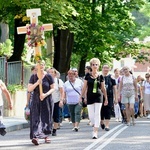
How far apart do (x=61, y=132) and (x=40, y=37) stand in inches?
165

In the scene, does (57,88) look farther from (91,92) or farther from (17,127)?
(17,127)

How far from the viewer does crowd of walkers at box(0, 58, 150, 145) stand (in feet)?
46.0

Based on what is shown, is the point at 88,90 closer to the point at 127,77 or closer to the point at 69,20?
the point at 127,77

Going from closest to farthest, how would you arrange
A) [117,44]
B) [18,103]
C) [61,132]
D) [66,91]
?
[61,132]
[66,91]
[18,103]
[117,44]

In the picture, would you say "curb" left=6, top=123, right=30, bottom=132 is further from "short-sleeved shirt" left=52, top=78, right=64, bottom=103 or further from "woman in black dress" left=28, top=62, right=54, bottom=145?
"woman in black dress" left=28, top=62, right=54, bottom=145

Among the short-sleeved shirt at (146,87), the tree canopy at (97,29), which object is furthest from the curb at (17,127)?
the short-sleeved shirt at (146,87)

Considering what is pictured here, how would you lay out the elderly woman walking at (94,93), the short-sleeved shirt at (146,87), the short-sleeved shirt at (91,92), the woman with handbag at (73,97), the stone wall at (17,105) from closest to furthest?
the elderly woman walking at (94,93) < the short-sleeved shirt at (91,92) < the woman with handbag at (73,97) < the stone wall at (17,105) < the short-sleeved shirt at (146,87)

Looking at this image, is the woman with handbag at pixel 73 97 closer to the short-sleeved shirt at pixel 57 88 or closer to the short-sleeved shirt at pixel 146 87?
the short-sleeved shirt at pixel 57 88

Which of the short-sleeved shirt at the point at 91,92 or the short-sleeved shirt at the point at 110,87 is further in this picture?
the short-sleeved shirt at the point at 110,87

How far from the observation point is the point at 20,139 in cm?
1565

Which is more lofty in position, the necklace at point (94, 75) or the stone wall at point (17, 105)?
the necklace at point (94, 75)

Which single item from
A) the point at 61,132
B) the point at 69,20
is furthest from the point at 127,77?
the point at 69,20

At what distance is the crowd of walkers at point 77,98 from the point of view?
14008 mm

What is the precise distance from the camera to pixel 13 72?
89.3 ft
